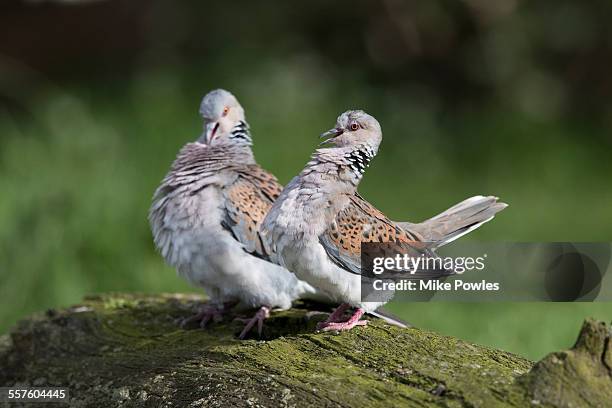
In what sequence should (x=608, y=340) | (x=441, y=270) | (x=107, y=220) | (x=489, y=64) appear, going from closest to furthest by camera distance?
(x=608, y=340) < (x=441, y=270) < (x=107, y=220) < (x=489, y=64)

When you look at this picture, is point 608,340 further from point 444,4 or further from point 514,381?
point 444,4

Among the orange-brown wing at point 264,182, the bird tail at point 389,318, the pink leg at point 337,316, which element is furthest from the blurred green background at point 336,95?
the pink leg at point 337,316

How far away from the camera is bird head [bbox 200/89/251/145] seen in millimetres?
4844

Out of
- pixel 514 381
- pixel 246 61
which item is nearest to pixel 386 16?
pixel 246 61

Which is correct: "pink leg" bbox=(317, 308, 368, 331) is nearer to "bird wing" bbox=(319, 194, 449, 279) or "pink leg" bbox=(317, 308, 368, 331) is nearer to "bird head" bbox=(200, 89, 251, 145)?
"bird wing" bbox=(319, 194, 449, 279)

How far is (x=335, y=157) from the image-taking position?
3.82 meters

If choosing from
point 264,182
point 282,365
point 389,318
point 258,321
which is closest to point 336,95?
point 264,182

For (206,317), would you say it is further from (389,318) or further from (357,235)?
(357,235)

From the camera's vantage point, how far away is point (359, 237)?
3.79 m

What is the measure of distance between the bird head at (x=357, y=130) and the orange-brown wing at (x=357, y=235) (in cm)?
23

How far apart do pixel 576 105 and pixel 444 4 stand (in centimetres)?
177

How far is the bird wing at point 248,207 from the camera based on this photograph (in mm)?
4582

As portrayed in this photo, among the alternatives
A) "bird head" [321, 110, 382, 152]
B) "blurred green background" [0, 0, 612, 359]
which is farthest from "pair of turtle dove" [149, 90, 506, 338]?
"blurred green background" [0, 0, 612, 359]

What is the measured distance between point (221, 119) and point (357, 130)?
4.15ft
